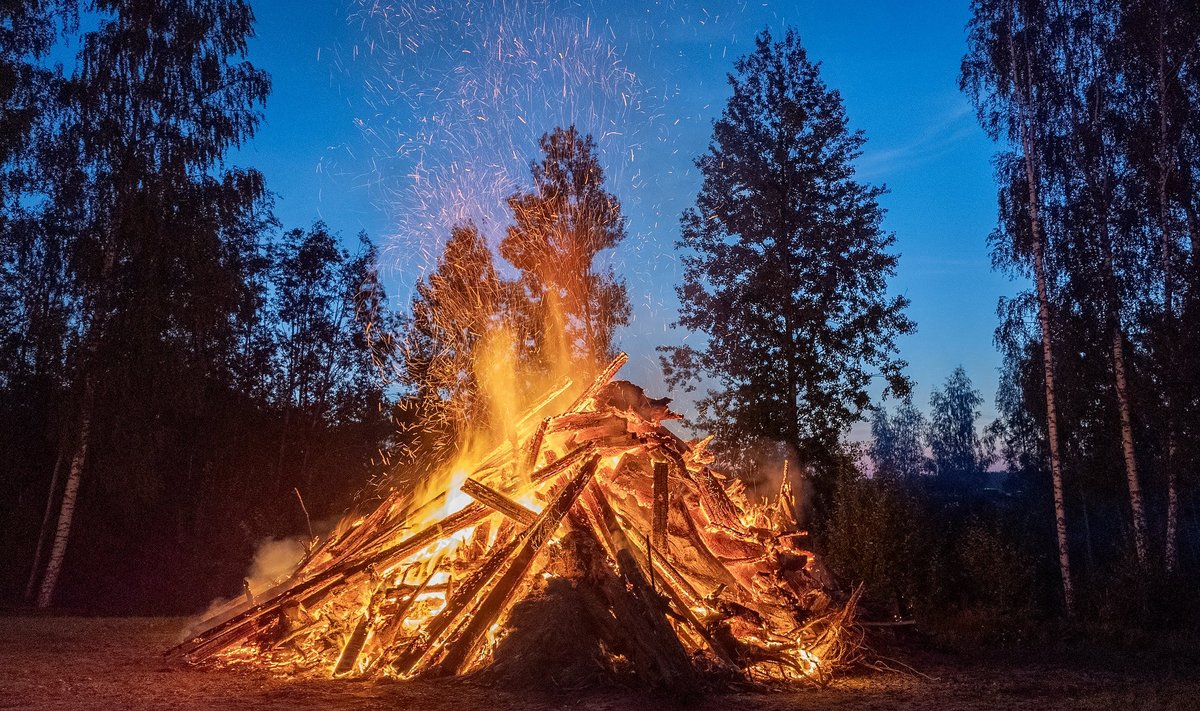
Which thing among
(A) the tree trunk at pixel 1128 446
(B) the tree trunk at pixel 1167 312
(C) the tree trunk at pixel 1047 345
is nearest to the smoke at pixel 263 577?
(C) the tree trunk at pixel 1047 345

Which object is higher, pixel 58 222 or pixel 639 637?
pixel 58 222

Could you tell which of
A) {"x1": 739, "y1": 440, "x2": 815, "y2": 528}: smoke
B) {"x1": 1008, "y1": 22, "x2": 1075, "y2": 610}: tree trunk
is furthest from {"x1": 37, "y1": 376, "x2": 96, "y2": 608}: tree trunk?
{"x1": 1008, "y1": 22, "x2": 1075, "y2": 610}: tree trunk

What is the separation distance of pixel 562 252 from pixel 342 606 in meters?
10.5

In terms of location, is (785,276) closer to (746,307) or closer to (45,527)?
(746,307)

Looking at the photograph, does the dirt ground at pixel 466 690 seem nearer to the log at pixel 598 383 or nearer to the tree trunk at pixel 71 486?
the log at pixel 598 383

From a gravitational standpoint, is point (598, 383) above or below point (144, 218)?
below

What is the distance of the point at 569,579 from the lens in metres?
8.26

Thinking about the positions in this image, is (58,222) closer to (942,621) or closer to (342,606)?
(342,606)

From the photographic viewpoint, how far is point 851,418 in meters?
19.4

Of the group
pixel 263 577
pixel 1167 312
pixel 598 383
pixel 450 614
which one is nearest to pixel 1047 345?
pixel 1167 312

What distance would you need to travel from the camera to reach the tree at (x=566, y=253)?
1688 cm

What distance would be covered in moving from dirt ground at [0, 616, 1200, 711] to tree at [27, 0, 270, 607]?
24.5 feet

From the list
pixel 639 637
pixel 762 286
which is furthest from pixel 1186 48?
pixel 639 637

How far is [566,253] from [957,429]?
47.6 meters
